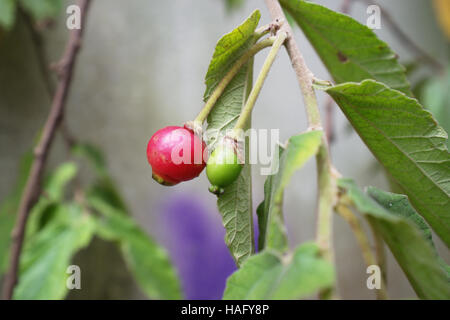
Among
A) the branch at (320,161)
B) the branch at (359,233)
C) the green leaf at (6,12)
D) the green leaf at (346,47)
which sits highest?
the green leaf at (6,12)

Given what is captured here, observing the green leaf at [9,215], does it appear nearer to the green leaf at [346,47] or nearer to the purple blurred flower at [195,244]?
the purple blurred flower at [195,244]

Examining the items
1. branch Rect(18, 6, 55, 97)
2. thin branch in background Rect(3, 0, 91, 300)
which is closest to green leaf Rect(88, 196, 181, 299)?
thin branch in background Rect(3, 0, 91, 300)

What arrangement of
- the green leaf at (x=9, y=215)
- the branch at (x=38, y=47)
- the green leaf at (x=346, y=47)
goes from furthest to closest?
the branch at (x=38, y=47) → the green leaf at (x=9, y=215) → the green leaf at (x=346, y=47)

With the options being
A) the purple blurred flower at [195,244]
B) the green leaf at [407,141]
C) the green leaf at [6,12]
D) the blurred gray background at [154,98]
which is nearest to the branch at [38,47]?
the blurred gray background at [154,98]

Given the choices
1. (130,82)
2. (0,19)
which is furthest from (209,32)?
(0,19)

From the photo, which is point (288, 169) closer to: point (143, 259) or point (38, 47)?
point (143, 259)

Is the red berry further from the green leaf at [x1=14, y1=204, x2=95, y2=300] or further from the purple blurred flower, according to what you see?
the purple blurred flower
